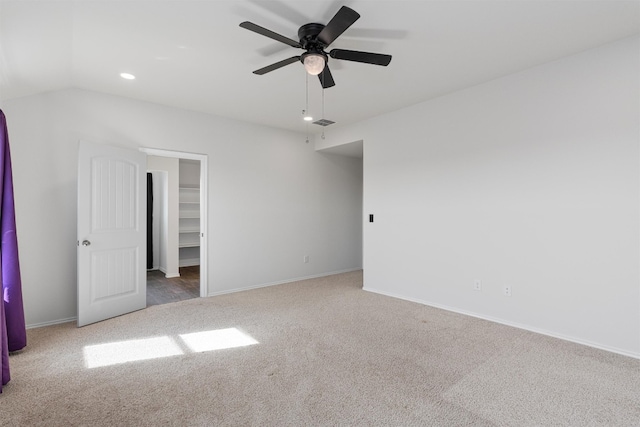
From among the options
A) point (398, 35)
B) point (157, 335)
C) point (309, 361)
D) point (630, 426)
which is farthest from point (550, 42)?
point (157, 335)

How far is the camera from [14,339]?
260cm

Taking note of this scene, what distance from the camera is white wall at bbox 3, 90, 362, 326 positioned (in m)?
3.29

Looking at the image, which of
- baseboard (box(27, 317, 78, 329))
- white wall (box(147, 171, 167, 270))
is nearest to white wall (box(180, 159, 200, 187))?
white wall (box(147, 171, 167, 270))

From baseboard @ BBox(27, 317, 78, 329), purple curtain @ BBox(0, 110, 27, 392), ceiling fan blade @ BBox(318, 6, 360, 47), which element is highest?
ceiling fan blade @ BBox(318, 6, 360, 47)

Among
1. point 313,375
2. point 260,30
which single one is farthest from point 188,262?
Answer: point 260,30

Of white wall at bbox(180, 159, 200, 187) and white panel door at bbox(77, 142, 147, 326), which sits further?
white wall at bbox(180, 159, 200, 187)

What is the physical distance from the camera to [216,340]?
2.94 m

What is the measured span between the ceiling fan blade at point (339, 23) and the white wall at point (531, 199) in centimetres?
220

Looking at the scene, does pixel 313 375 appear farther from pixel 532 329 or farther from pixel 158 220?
pixel 158 220

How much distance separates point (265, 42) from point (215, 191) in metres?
2.45

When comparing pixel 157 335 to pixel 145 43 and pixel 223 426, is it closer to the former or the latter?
pixel 223 426

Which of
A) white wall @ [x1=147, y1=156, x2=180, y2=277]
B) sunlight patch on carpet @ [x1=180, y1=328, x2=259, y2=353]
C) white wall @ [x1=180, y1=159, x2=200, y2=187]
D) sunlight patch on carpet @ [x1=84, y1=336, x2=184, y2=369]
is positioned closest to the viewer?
sunlight patch on carpet @ [x1=84, y1=336, x2=184, y2=369]

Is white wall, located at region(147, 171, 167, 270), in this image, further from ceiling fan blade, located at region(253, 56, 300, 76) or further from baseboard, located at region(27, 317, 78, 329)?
ceiling fan blade, located at region(253, 56, 300, 76)

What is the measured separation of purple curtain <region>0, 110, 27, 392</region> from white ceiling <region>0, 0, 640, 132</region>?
0.77 meters
